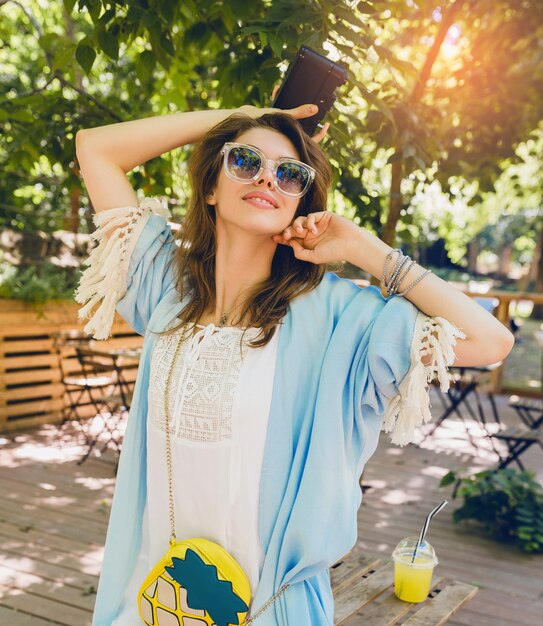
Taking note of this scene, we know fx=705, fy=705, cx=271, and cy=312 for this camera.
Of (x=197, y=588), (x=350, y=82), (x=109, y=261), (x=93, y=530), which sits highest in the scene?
(x=350, y=82)

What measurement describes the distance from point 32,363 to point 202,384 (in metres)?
5.51

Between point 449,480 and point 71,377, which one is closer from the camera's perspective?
point 449,480

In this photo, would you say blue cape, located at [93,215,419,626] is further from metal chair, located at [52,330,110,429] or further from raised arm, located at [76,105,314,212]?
metal chair, located at [52,330,110,429]

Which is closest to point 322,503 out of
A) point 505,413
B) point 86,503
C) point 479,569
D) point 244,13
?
point 244,13

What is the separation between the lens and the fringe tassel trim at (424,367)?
140cm

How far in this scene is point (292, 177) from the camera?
63.9 inches

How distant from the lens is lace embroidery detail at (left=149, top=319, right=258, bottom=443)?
5.05 feet

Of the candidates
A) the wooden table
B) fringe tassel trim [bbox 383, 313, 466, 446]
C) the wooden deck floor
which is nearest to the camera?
fringe tassel trim [bbox 383, 313, 466, 446]

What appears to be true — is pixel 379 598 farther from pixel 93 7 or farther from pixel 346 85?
pixel 93 7

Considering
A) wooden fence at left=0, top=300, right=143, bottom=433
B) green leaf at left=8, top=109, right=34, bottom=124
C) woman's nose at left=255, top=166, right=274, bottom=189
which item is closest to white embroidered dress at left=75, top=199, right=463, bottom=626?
woman's nose at left=255, top=166, right=274, bottom=189

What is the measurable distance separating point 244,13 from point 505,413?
23.5 feet

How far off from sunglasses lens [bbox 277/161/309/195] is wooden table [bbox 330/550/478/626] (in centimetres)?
130

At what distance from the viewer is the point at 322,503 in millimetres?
1474

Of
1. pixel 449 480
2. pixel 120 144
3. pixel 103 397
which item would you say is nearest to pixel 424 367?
pixel 120 144
